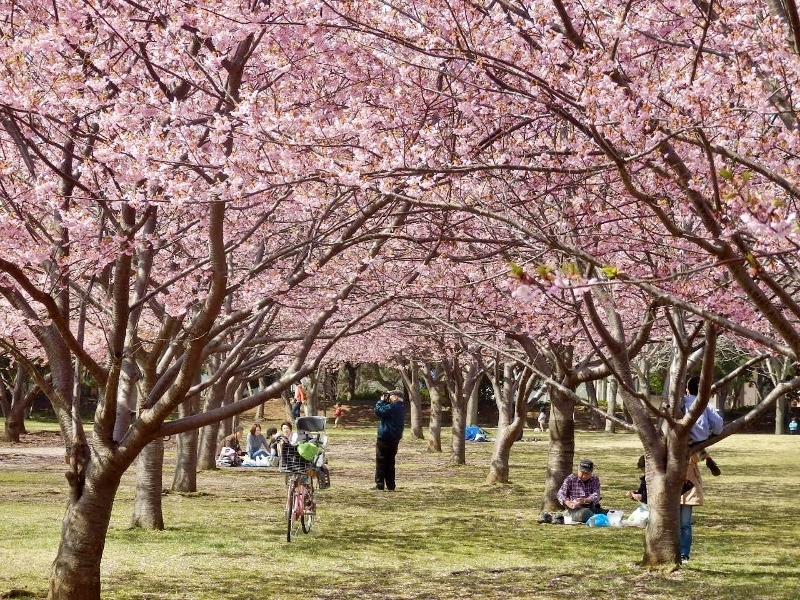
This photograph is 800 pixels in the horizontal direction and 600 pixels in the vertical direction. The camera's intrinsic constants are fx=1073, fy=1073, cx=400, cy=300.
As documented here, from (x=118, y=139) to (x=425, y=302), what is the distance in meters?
8.53

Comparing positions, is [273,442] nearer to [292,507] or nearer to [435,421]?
[292,507]

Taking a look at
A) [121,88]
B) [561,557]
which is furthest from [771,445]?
[121,88]

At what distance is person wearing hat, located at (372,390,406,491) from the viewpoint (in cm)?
2086

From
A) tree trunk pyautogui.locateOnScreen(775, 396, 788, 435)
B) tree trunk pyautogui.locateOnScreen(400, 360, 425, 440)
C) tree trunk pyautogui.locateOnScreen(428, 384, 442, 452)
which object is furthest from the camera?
tree trunk pyautogui.locateOnScreen(775, 396, 788, 435)

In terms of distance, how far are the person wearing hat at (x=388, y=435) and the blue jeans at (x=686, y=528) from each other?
30.4 ft

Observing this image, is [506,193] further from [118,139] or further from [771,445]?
[771,445]

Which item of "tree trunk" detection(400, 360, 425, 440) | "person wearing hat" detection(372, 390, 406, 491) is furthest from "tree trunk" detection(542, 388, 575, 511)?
"tree trunk" detection(400, 360, 425, 440)

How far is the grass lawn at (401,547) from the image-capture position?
10.1 meters

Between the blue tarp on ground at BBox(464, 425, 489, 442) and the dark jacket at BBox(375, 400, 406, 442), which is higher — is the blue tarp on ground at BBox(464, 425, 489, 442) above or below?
below

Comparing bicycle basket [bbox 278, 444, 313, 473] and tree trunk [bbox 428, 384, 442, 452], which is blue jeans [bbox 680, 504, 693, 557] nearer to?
bicycle basket [bbox 278, 444, 313, 473]

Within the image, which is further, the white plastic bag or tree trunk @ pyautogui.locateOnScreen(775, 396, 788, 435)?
tree trunk @ pyautogui.locateOnScreen(775, 396, 788, 435)

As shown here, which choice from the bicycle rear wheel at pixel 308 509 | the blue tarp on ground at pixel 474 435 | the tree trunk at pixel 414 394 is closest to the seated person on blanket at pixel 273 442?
the bicycle rear wheel at pixel 308 509

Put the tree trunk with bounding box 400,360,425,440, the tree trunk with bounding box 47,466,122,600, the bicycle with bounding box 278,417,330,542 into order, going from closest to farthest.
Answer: the tree trunk with bounding box 47,466,122,600 < the bicycle with bounding box 278,417,330,542 < the tree trunk with bounding box 400,360,425,440

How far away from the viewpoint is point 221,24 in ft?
23.2
